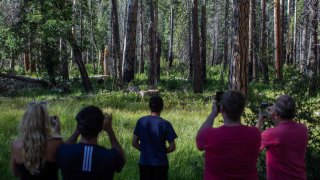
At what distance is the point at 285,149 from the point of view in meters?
4.54

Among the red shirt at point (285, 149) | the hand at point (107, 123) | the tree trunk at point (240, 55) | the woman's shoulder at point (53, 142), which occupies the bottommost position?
the red shirt at point (285, 149)

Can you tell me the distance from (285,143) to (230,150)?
784 millimetres

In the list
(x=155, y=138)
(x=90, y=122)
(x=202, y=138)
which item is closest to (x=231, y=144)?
(x=202, y=138)

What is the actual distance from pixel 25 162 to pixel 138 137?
6.16 ft

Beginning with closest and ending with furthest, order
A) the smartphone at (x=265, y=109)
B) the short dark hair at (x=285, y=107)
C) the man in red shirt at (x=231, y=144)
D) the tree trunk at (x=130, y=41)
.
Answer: the man in red shirt at (x=231, y=144)
the short dark hair at (x=285, y=107)
the smartphone at (x=265, y=109)
the tree trunk at (x=130, y=41)

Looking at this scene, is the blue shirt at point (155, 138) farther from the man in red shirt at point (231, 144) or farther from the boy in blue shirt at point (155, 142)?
the man in red shirt at point (231, 144)

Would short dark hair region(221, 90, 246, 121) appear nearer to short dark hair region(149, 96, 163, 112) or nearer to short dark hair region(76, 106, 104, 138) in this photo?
short dark hair region(76, 106, 104, 138)

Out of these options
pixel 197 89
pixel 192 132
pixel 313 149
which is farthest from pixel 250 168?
pixel 197 89

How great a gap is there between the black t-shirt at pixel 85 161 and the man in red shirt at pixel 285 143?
5.27ft

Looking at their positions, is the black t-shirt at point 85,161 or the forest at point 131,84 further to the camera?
the forest at point 131,84

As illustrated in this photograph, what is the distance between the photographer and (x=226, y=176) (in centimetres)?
407

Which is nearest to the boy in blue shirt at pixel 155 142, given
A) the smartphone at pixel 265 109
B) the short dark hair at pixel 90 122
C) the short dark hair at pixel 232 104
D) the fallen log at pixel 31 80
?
the smartphone at pixel 265 109

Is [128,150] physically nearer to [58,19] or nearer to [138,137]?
[138,137]

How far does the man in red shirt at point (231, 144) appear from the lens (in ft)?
13.1
